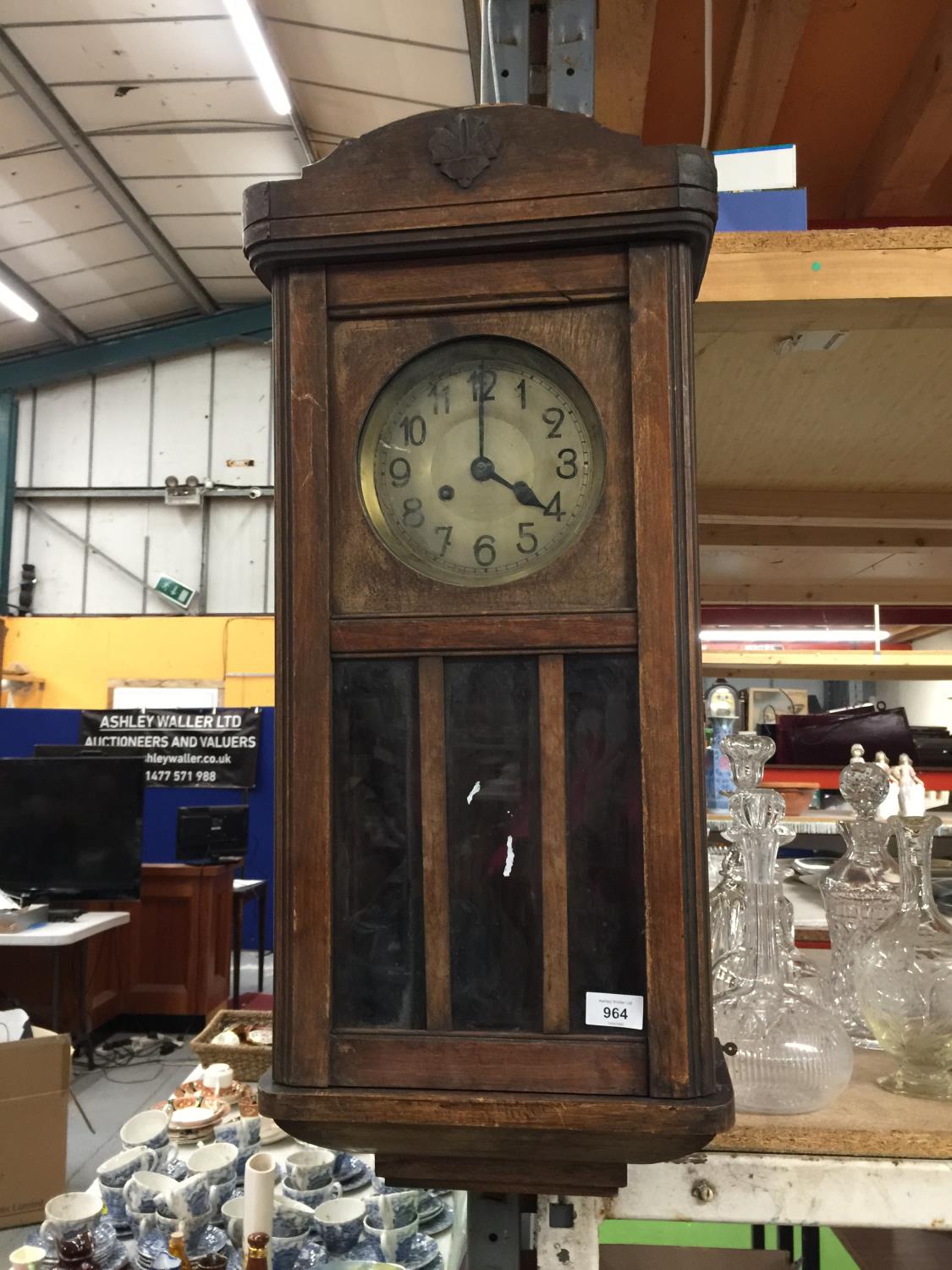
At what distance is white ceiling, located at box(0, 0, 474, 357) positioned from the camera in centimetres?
583

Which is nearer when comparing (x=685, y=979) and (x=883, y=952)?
(x=685, y=979)

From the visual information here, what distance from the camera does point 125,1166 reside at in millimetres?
1828

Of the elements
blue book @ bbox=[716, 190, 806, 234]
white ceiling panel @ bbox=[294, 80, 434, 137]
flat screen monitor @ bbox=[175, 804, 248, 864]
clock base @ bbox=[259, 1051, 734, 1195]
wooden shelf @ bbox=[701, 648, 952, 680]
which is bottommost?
flat screen monitor @ bbox=[175, 804, 248, 864]

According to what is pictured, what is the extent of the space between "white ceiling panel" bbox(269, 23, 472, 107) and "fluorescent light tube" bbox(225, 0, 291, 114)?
0.17m

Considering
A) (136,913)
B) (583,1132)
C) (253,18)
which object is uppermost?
(253,18)

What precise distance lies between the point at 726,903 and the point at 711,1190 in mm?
343

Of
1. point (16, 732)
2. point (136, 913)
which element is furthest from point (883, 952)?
point (16, 732)

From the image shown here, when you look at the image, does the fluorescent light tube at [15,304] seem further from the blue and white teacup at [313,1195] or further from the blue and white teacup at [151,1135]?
the blue and white teacup at [313,1195]

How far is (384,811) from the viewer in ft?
2.28

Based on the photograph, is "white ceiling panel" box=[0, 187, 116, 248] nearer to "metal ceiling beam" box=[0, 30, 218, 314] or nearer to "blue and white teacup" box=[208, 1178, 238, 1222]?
"metal ceiling beam" box=[0, 30, 218, 314]

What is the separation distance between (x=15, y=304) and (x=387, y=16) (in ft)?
14.3

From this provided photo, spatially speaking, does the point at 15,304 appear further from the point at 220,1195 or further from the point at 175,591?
the point at 220,1195

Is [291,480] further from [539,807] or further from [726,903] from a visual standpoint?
[726,903]

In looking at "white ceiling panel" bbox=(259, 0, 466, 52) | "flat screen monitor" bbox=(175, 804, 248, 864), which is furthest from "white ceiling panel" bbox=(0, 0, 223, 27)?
"flat screen monitor" bbox=(175, 804, 248, 864)
